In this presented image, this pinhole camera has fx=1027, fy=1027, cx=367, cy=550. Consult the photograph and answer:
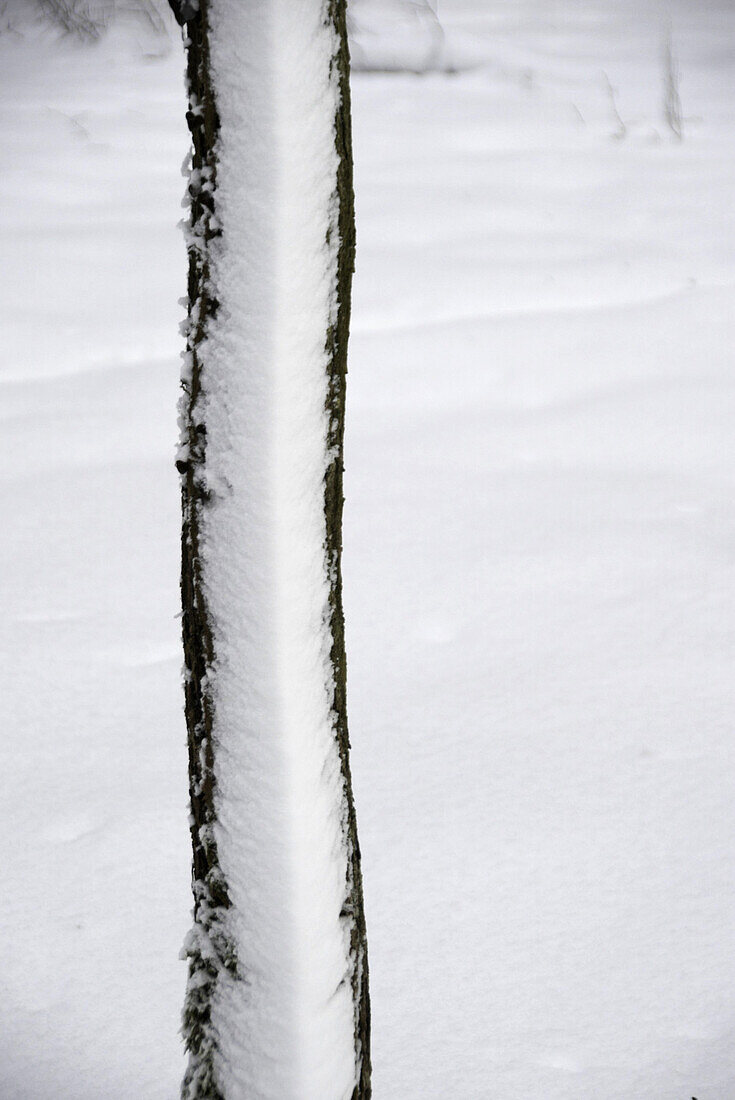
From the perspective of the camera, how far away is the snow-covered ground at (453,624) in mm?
990

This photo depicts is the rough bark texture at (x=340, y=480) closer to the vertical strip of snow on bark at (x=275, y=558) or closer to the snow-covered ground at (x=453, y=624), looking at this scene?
the vertical strip of snow on bark at (x=275, y=558)

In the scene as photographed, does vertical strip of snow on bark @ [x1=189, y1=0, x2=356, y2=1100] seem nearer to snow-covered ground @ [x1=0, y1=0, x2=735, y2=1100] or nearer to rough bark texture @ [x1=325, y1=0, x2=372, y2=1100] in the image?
rough bark texture @ [x1=325, y1=0, x2=372, y2=1100]

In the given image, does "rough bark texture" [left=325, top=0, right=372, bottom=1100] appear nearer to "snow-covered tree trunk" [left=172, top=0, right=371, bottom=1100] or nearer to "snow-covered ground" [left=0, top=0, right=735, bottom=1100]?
"snow-covered tree trunk" [left=172, top=0, right=371, bottom=1100]

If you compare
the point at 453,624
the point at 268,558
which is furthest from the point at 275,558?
the point at 453,624

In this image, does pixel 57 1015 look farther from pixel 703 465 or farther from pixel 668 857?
pixel 703 465

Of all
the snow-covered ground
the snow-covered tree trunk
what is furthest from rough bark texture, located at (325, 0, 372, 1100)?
the snow-covered ground

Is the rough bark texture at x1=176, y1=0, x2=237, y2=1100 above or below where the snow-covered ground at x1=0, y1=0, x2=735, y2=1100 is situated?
above

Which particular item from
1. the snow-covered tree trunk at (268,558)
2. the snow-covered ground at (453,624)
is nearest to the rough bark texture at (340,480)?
the snow-covered tree trunk at (268,558)

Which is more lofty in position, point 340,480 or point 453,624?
point 340,480

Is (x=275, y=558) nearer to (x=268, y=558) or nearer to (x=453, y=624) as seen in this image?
(x=268, y=558)

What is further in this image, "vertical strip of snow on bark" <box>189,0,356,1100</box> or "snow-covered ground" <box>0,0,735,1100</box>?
"snow-covered ground" <box>0,0,735,1100</box>

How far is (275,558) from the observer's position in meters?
0.58

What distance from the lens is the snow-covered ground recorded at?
0.99 m

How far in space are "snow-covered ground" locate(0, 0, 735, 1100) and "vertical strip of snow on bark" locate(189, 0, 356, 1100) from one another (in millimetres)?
362
